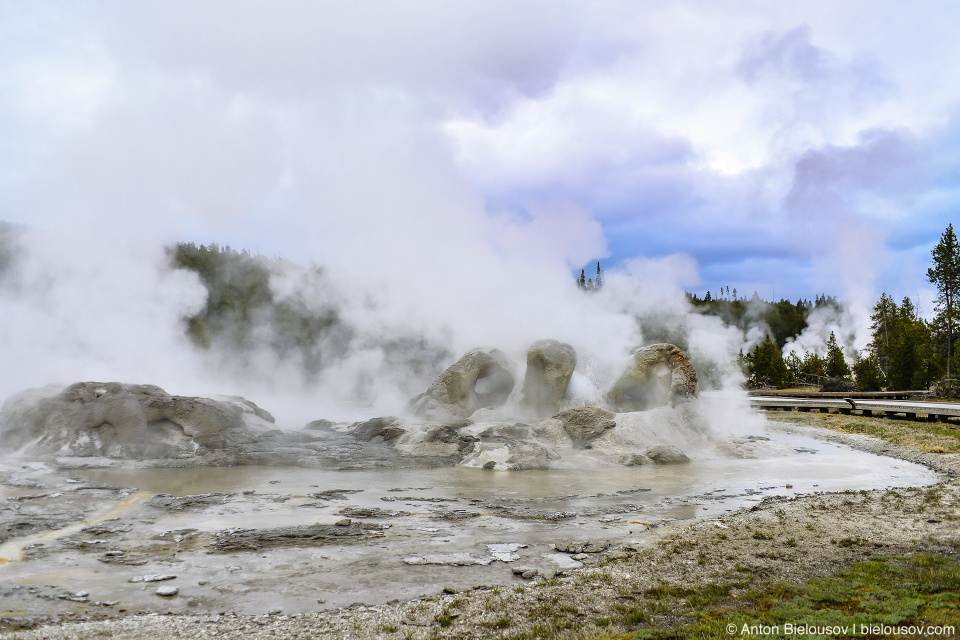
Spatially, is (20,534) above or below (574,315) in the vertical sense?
below

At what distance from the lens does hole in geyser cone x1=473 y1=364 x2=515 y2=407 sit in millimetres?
29203

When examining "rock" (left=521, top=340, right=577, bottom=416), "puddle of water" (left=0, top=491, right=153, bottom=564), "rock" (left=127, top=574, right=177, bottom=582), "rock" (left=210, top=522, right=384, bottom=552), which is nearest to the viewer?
"rock" (left=127, top=574, right=177, bottom=582)

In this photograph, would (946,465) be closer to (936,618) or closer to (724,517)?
(724,517)

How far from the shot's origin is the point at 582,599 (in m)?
7.39

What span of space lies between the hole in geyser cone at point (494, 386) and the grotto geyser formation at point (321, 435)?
153 inches

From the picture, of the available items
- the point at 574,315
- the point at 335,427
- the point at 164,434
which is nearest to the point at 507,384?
the point at 574,315

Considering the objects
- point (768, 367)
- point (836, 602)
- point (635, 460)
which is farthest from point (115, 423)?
point (768, 367)

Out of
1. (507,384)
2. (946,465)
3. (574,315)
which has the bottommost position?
(946,465)

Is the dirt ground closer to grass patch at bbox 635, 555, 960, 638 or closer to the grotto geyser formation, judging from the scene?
grass patch at bbox 635, 555, 960, 638

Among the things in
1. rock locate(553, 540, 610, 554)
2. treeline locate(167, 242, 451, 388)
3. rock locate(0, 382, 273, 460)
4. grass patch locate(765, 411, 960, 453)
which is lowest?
grass patch locate(765, 411, 960, 453)

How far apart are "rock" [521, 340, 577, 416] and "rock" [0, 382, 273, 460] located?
11825mm

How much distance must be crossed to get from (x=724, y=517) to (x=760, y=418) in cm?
2071

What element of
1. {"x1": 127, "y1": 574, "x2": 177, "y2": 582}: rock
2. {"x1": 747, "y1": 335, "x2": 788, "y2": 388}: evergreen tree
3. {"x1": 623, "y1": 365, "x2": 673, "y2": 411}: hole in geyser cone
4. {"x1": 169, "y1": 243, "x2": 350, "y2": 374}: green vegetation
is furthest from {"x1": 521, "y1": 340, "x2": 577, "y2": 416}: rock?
{"x1": 747, "y1": 335, "x2": 788, "y2": 388}: evergreen tree

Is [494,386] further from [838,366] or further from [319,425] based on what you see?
[838,366]
